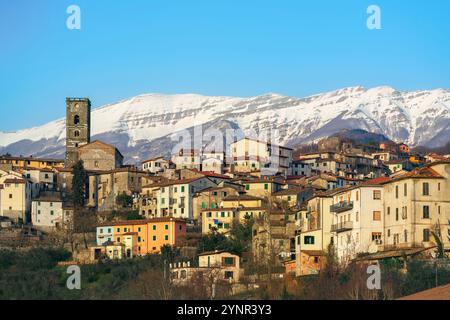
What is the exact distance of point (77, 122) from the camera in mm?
120062

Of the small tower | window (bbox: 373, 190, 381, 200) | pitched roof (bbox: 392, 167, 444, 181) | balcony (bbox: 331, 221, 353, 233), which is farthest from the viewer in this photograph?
the small tower

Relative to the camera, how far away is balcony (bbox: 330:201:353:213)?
69.0 metres

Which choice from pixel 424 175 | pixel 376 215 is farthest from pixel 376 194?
pixel 424 175

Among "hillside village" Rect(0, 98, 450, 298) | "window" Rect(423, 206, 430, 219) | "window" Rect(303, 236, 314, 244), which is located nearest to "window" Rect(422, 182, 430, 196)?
"hillside village" Rect(0, 98, 450, 298)

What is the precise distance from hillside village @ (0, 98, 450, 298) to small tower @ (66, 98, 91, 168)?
0.34 ft

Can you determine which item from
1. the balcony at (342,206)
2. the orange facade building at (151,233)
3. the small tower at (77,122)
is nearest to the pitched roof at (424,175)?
the balcony at (342,206)

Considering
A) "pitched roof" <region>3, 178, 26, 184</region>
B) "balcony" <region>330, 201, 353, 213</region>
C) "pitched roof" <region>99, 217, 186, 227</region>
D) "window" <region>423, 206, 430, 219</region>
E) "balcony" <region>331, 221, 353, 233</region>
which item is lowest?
"balcony" <region>331, 221, 353, 233</region>

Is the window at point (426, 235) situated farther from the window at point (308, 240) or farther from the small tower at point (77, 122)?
the small tower at point (77, 122)

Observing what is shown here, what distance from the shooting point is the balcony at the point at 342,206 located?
6896 centimetres

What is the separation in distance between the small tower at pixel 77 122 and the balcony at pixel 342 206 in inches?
1947

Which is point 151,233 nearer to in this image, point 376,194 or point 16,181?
point 376,194

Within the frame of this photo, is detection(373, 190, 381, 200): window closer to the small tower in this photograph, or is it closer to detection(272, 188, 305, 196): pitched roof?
detection(272, 188, 305, 196): pitched roof
